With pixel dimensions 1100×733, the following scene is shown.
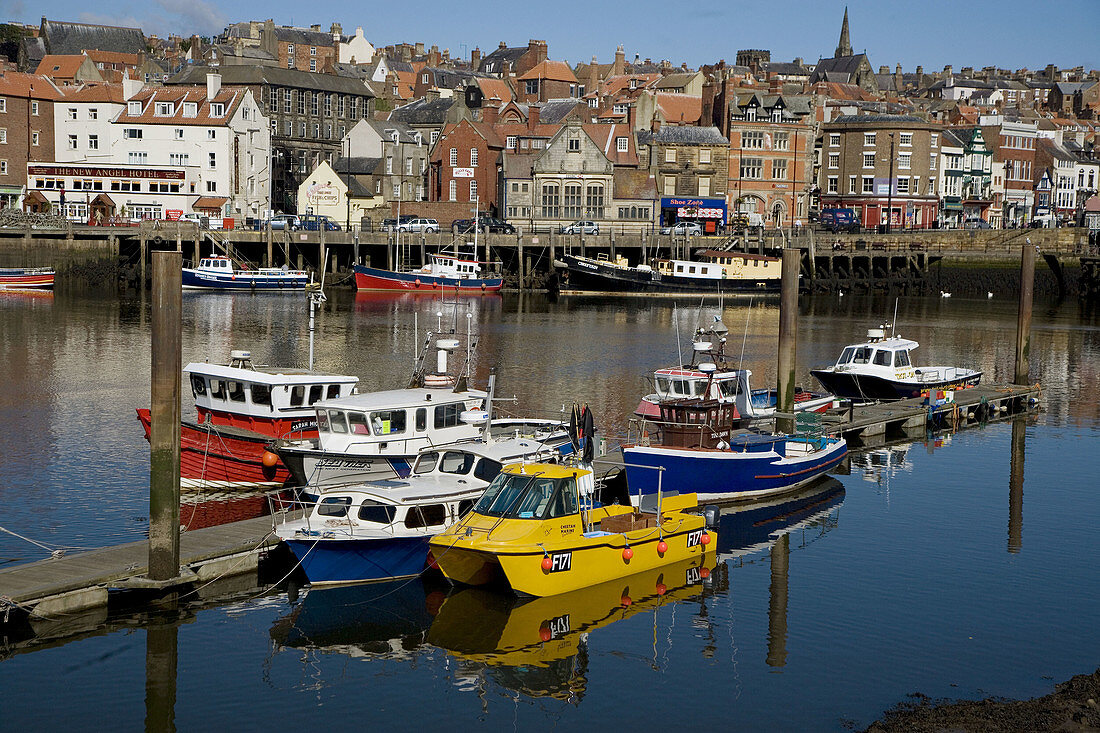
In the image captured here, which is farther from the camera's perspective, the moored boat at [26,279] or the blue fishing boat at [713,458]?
the moored boat at [26,279]

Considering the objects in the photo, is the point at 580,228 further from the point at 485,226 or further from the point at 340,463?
the point at 340,463

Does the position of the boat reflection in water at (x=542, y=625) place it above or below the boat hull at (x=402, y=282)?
below

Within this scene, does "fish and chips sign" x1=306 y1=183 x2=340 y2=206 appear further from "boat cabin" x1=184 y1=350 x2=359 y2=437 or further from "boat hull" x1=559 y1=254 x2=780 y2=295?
"boat cabin" x1=184 y1=350 x2=359 y2=437

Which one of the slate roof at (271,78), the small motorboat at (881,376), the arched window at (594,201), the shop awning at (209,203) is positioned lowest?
the small motorboat at (881,376)

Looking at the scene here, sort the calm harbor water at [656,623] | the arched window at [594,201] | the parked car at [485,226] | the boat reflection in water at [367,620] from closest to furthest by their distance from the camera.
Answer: the calm harbor water at [656,623] < the boat reflection in water at [367,620] < the parked car at [485,226] < the arched window at [594,201]

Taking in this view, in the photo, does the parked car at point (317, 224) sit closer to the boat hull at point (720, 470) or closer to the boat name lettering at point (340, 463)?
the boat hull at point (720, 470)

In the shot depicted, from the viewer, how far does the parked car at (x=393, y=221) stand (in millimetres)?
90144

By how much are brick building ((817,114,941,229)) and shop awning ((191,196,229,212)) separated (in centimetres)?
5118

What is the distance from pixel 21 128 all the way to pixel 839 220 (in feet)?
210

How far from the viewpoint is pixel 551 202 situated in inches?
3745

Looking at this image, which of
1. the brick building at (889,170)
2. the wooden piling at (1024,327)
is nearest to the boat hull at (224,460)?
the wooden piling at (1024,327)

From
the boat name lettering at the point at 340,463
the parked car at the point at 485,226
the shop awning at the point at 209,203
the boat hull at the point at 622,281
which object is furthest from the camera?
the shop awning at the point at 209,203

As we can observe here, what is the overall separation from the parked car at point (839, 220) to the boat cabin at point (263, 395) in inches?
3052

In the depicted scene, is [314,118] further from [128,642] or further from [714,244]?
[128,642]
